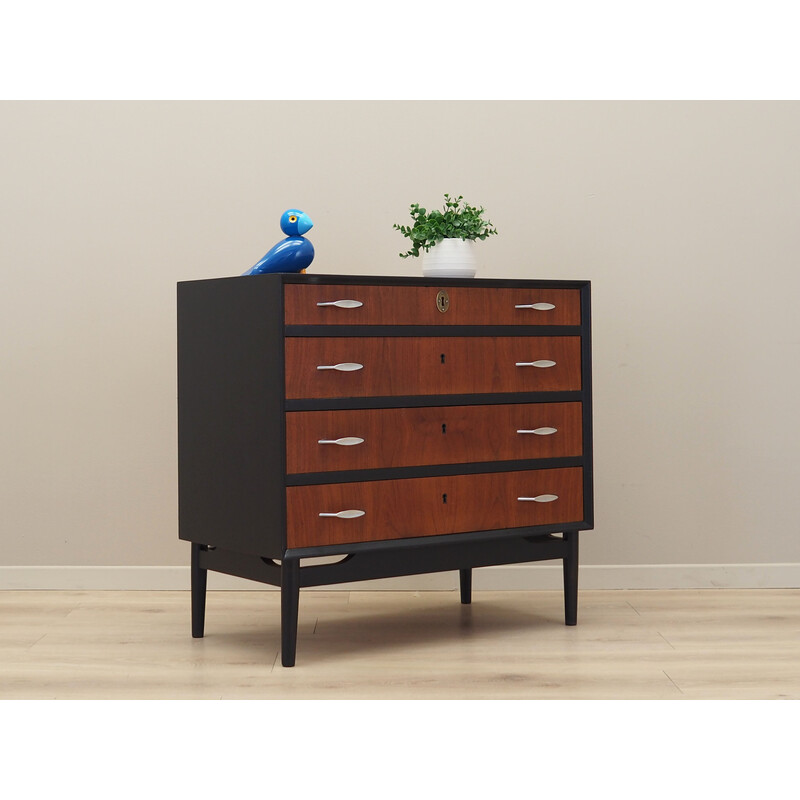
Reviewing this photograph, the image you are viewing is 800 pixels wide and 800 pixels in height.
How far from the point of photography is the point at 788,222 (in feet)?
11.9

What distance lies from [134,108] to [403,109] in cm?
87

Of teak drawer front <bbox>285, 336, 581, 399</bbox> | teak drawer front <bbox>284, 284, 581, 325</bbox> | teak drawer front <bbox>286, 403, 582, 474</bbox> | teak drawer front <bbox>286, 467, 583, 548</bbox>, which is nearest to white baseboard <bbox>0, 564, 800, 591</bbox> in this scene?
teak drawer front <bbox>286, 467, 583, 548</bbox>

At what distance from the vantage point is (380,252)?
358cm

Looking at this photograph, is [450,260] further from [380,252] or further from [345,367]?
[380,252]

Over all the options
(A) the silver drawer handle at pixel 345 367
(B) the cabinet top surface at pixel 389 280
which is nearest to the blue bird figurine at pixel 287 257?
(B) the cabinet top surface at pixel 389 280

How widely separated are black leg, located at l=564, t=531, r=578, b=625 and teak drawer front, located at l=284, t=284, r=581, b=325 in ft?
2.03

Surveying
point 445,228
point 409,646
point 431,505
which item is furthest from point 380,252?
point 409,646

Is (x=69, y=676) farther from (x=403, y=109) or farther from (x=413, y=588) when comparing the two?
(x=403, y=109)

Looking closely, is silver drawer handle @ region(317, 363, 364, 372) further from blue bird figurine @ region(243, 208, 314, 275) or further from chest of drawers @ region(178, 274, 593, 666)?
blue bird figurine @ region(243, 208, 314, 275)

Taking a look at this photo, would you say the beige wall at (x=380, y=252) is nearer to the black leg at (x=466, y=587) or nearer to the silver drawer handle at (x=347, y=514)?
the black leg at (x=466, y=587)

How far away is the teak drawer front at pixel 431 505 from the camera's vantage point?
8.73 feet

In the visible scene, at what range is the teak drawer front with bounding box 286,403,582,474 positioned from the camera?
8.75ft

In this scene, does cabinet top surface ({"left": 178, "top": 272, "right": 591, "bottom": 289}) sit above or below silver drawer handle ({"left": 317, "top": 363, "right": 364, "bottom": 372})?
above

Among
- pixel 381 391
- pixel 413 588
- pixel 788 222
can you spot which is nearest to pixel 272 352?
pixel 381 391
